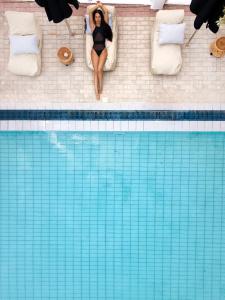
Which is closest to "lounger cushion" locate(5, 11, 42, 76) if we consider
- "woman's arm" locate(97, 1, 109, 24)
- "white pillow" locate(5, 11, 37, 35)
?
"white pillow" locate(5, 11, 37, 35)

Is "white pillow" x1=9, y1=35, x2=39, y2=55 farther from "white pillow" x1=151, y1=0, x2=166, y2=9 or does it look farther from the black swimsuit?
"white pillow" x1=151, y1=0, x2=166, y2=9

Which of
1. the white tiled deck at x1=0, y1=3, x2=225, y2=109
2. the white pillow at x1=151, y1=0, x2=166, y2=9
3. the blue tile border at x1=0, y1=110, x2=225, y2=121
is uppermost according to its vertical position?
the white pillow at x1=151, y1=0, x2=166, y2=9

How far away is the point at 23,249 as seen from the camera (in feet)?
20.7

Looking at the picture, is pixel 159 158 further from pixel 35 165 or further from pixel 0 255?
pixel 0 255

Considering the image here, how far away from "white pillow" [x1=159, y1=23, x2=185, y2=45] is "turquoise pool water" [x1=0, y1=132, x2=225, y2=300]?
1380mm

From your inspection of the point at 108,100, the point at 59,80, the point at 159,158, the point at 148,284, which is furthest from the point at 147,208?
the point at 59,80

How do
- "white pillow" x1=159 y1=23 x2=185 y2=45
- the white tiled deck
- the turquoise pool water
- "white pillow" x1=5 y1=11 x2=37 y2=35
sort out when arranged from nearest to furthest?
1. "white pillow" x1=159 y1=23 x2=185 y2=45
2. "white pillow" x1=5 y1=11 x2=37 y2=35
3. the white tiled deck
4. the turquoise pool water

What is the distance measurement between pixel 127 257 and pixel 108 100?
2438mm

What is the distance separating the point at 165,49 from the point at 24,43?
1996mm

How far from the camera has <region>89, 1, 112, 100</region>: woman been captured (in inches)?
224

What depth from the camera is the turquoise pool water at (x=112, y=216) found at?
6.14m

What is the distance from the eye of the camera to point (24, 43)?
571 centimetres

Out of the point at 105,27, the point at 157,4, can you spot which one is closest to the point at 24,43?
the point at 105,27

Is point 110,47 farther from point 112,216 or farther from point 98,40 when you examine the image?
point 112,216
